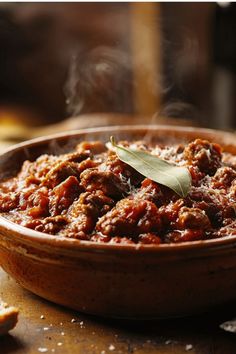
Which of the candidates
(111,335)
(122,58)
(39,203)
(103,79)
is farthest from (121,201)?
(122,58)

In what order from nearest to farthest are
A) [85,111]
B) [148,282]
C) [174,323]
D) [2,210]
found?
1. [148,282]
2. [174,323]
3. [2,210]
4. [85,111]

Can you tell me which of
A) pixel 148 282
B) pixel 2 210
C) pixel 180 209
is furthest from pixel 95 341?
pixel 2 210

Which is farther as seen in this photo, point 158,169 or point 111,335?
point 158,169

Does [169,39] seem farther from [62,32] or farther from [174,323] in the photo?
[174,323]

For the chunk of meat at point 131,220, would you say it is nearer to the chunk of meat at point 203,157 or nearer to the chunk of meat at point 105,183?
the chunk of meat at point 105,183

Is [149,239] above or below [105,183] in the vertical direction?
below

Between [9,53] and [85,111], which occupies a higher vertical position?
[9,53]

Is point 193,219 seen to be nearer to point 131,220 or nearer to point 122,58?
point 131,220
